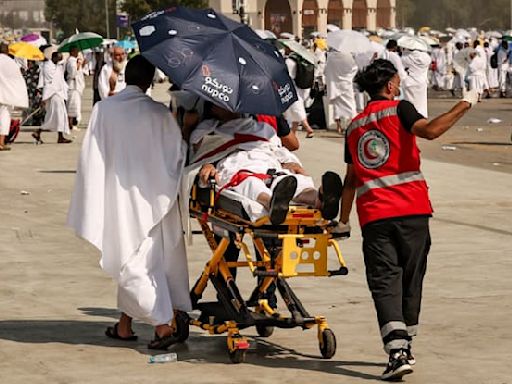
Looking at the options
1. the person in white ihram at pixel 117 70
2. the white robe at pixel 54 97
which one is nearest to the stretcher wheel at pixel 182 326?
the person in white ihram at pixel 117 70

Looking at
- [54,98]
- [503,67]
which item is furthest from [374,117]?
[503,67]

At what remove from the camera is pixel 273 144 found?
28.5 ft

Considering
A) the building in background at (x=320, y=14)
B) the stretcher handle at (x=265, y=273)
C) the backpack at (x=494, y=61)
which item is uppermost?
the stretcher handle at (x=265, y=273)

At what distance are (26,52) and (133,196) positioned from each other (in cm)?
2093

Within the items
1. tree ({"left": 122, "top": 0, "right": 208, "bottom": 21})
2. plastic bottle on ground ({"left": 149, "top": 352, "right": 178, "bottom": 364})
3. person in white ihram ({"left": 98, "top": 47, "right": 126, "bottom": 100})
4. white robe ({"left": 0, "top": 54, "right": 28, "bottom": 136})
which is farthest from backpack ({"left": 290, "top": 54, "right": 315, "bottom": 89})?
tree ({"left": 122, "top": 0, "right": 208, "bottom": 21})

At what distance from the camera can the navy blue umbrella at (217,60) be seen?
328 inches

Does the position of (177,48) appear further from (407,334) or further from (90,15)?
(90,15)

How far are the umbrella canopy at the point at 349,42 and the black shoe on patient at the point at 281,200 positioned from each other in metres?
19.9

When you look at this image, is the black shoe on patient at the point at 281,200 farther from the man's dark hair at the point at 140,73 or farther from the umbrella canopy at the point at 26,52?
the umbrella canopy at the point at 26,52

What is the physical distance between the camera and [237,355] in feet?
27.0

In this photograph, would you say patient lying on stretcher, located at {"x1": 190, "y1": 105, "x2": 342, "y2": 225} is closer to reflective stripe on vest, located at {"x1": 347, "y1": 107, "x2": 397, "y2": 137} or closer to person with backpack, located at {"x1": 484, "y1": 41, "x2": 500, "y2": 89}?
reflective stripe on vest, located at {"x1": 347, "y1": 107, "x2": 397, "y2": 137}

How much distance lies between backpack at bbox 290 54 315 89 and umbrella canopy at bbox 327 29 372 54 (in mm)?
659

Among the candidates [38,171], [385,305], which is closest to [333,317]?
[385,305]

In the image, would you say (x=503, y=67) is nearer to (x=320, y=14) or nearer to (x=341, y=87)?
(x=341, y=87)
